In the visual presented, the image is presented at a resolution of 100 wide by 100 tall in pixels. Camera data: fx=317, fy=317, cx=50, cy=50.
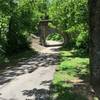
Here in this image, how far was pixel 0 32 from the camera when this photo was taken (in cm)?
2675

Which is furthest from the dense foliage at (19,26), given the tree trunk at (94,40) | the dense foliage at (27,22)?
the tree trunk at (94,40)

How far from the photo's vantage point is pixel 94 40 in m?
13.5

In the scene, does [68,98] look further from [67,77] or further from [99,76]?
[67,77]

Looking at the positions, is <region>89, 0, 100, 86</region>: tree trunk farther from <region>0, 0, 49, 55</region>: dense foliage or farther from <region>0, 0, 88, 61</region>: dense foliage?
<region>0, 0, 49, 55</region>: dense foliage

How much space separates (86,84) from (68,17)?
1802 centimetres

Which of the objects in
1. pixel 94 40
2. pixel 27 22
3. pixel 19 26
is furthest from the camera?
pixel 27 22

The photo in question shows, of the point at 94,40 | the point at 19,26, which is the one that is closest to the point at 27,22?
the point at 19,26

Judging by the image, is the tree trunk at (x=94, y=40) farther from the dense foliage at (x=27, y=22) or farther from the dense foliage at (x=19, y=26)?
the dense foliage at (x=19, y=26)

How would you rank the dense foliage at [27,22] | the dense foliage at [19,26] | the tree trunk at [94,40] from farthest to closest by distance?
1. the dense foliage at [19,26]
2. the dense foliage at [27,22]
3. the tree trunk at [94,40]

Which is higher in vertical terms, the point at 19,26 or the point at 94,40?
the point at 94,40

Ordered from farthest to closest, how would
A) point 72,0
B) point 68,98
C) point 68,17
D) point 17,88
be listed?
point 68,17
point 72,0
point 17,88
point 68,98

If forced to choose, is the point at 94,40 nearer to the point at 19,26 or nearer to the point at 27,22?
the point at 19,26

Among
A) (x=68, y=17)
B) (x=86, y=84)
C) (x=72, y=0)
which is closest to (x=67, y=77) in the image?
(x=86, y=84)

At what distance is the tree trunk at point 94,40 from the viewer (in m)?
13.3
